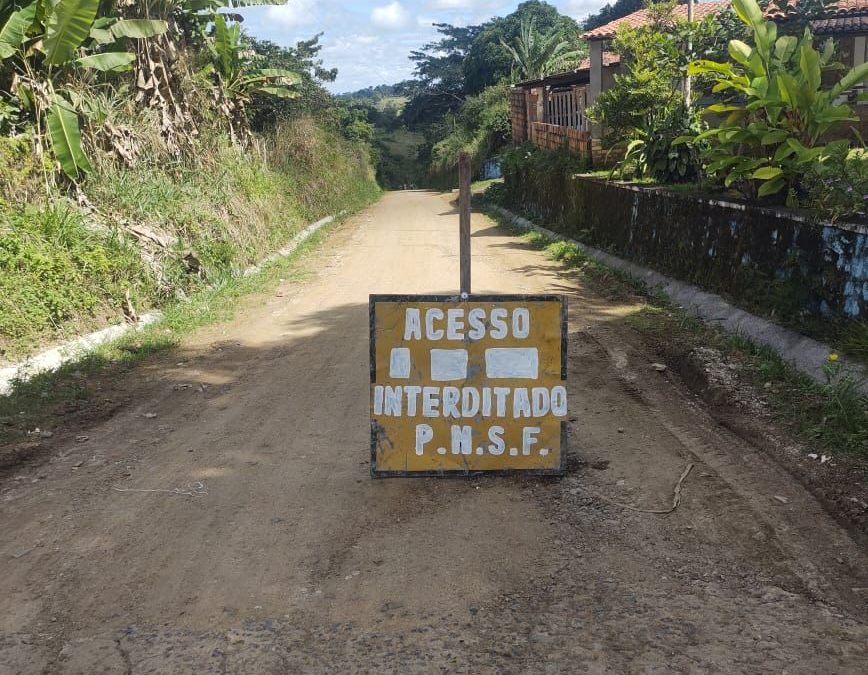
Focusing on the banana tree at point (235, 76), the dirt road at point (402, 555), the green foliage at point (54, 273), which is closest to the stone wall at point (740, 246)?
the dirt road at point (402, 555)

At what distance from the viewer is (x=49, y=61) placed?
10531 mm

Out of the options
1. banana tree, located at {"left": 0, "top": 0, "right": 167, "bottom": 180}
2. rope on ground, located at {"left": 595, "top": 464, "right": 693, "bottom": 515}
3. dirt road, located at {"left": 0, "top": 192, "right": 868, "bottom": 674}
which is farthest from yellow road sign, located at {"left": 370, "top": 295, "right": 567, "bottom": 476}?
banana tree, located at {"left": 0, "top": 0, "right": 167, "bottom": 180}

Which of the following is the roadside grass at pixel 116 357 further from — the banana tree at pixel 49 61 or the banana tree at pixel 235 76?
the banana tree at pixel 235 76

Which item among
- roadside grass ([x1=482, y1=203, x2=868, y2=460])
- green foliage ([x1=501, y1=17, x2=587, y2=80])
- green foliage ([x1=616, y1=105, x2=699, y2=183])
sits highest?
green foliage ([x1=501, y1=17, x2=587, y2=80])

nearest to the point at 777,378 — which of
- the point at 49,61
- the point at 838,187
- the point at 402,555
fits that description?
the point at 838,187

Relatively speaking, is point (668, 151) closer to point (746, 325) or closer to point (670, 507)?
point (746, 325)

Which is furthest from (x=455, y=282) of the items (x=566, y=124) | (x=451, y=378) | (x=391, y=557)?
(x=566, y=124)

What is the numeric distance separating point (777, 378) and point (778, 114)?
3173 mm

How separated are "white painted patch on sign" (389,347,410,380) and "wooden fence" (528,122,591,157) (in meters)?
13.5

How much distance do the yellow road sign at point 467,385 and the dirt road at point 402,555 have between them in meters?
0.17

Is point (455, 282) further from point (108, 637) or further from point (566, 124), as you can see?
point (566, 124)

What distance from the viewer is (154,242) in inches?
435

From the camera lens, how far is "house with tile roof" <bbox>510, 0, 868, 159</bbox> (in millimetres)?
17453

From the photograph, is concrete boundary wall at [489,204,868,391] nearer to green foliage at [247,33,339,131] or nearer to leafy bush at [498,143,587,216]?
leafy bush at [498,143,587,216]
